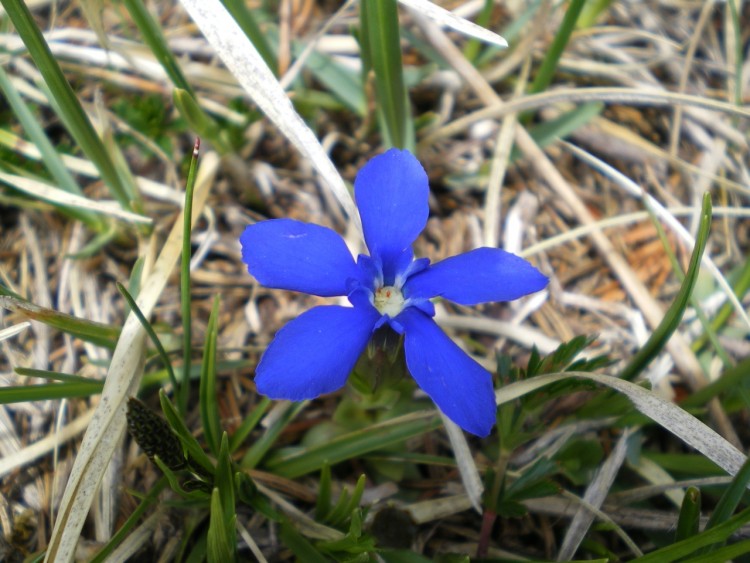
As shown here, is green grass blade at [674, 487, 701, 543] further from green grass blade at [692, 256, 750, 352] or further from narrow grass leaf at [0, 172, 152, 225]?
narrow grass leaf at [0, 172, 152, 225]

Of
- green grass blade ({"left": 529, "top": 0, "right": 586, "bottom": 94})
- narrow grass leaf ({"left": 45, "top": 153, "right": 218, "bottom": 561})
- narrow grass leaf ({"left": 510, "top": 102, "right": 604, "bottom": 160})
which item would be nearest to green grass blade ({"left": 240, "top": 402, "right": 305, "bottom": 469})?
narrow grass leaf ({"left": 45, "top": 153, "right": 218, "bottom": 561})

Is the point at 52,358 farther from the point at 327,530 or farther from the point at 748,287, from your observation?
the point at 748,287

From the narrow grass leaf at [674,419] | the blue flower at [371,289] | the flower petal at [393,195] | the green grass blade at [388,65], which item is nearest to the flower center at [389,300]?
the blue flower at [371,289]

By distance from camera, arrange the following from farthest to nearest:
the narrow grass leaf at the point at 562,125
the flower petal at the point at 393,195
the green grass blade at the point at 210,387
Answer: the narrow grass leaf at the point at 562,125
the green grass blade at the point at 210,387
the flower petal at the point at 393,195

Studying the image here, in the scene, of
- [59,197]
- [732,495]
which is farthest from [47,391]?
[732,495]

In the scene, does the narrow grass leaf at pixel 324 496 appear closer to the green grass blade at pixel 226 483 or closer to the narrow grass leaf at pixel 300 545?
the narrow grass leaf at pixel 300 545

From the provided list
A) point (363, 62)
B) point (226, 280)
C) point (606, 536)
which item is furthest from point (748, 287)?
point (226, 280)
